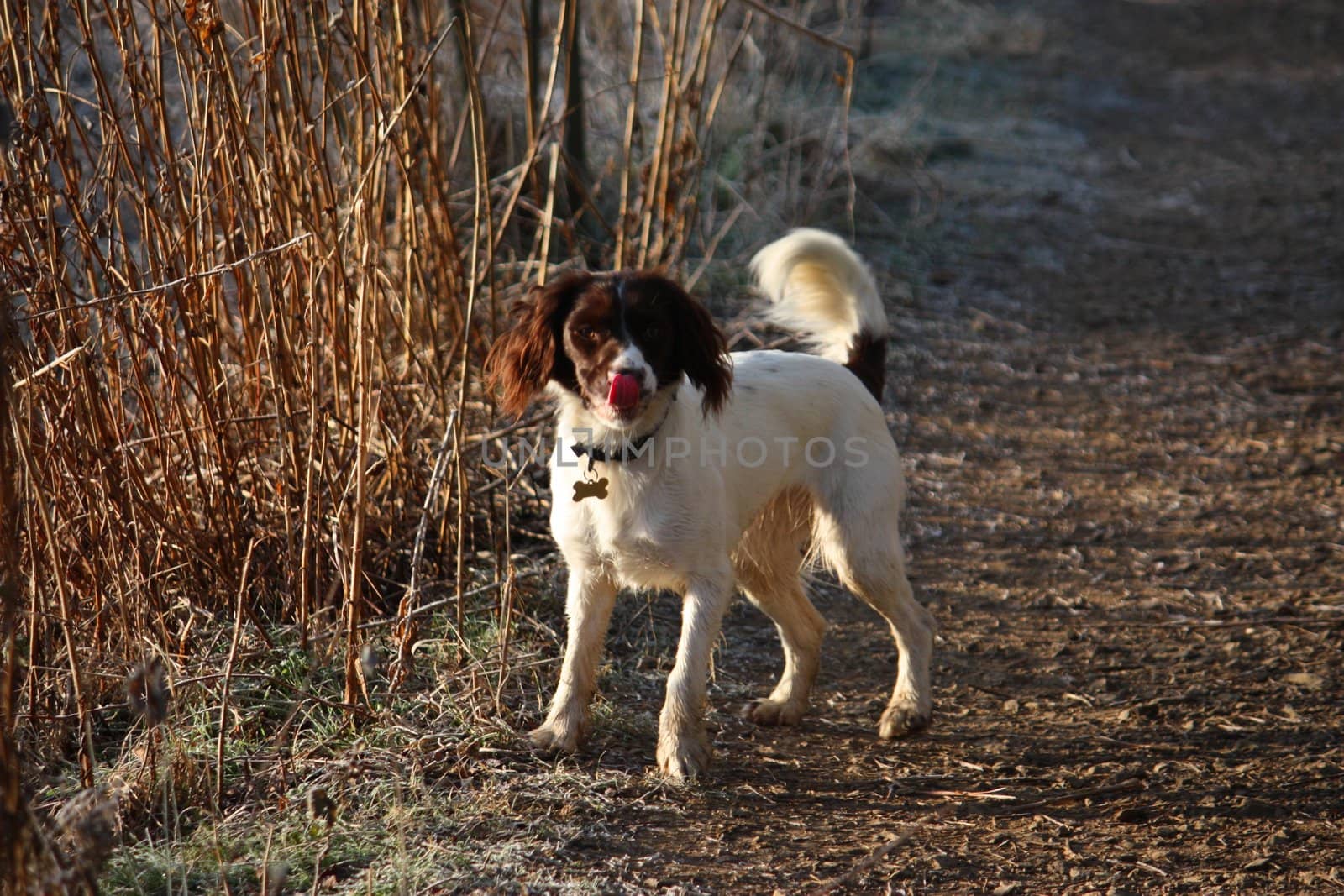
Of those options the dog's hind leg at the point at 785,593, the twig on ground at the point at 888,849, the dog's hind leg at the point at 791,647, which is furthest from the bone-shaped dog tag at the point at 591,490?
the twig on ground at the point at 888,849

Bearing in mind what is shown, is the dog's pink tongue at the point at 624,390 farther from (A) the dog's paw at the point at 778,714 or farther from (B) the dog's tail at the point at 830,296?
(A) the dog's paw at the point at 778,714

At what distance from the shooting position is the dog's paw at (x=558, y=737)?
10.6 feet

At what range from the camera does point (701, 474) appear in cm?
323

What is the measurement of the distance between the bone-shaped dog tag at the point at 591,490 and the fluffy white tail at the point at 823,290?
0.99 meters

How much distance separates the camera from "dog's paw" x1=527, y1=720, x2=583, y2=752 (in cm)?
324

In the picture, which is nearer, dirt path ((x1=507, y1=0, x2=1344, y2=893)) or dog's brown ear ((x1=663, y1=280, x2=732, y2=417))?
dirt path ((x1=507, y1=0, x2=1344, y2=893))

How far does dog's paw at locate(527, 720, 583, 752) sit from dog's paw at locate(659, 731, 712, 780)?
21cm

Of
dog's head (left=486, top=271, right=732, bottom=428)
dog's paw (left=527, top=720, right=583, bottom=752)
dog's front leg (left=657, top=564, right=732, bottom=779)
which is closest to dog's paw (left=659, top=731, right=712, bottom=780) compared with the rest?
dog's front leg (left=657, top=564, right=732, bottom=779)

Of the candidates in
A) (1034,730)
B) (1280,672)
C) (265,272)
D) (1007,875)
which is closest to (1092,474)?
(1280,672)

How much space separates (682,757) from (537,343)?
101 cm

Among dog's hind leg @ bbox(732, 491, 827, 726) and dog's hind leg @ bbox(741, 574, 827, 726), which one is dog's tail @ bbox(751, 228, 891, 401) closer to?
dog's hind leg @ bbox(732, 491, 827, 726)

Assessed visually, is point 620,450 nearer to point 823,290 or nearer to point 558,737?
point 558,737

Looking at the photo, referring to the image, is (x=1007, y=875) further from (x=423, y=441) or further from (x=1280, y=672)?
(x=423, y=441)
